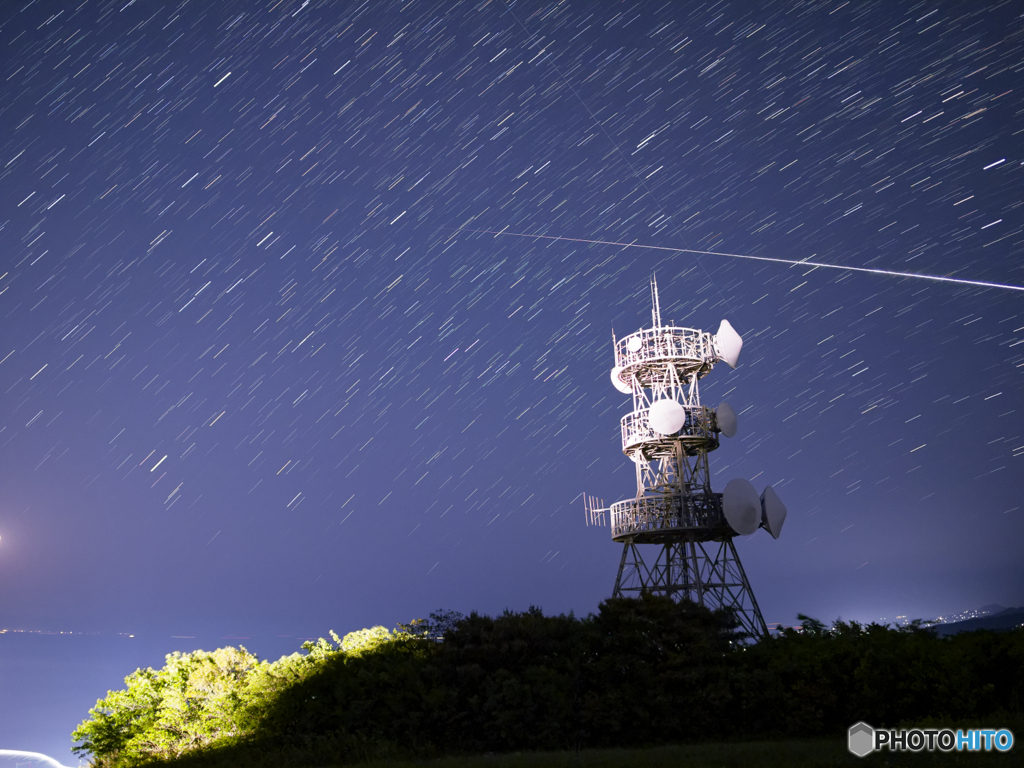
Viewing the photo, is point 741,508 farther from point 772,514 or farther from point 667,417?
point 667,417

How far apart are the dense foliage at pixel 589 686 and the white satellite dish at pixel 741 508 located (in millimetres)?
9596

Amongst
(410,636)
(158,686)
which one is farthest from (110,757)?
(410,636)

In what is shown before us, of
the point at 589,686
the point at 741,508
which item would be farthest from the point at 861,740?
the point at 741,508

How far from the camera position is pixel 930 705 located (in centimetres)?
1479

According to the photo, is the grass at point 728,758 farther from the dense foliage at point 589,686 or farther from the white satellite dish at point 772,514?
the white satellite dish at point 772,514

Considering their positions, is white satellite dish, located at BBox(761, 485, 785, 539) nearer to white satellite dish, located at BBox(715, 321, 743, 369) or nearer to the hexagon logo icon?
white satellite dish, located at BBox(715, 321, 743, 369)

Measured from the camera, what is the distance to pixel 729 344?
1262 inches

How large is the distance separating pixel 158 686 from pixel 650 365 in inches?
897

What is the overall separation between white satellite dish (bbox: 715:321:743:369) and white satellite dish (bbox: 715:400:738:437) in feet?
6.50

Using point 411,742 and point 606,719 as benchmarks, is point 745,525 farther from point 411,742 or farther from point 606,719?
point 411,742

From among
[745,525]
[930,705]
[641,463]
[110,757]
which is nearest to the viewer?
[930,705]

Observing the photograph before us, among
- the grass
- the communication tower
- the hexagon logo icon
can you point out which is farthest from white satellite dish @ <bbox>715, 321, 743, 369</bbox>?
the grass

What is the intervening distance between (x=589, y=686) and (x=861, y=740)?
648 centimetres

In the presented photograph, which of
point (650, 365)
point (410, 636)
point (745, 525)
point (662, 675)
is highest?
point (650, 365)
